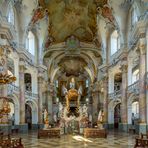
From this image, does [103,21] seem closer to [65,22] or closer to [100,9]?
[100,9]

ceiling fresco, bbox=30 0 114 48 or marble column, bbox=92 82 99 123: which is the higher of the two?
ceiling fresco, bbox=30 0 114 48

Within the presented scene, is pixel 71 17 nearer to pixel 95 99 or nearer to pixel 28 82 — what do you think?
pixel 28 82

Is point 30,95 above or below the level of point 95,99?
above

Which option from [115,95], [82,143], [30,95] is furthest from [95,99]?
[82,143]

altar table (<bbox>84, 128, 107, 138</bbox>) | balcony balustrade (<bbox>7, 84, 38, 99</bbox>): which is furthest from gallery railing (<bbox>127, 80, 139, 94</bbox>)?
balcony balustrade (<bbox>7, 84, 38, 99</bbox>)

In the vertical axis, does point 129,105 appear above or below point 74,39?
below

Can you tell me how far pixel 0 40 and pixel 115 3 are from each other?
466 inches

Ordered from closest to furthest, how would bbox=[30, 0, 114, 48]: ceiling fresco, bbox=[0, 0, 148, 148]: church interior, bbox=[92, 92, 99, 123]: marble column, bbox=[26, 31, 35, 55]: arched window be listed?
bbox=[0, 0, 148, 148]: church interior, bbox=[30, 0, 114, 48]: ceiling fresco, bbox=[26, 31, 35, 55]: arched window, bbox=[92, 92, 99, 123]: marble column

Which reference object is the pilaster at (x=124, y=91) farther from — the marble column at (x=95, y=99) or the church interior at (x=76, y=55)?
the marble column at (x=95, y=99)

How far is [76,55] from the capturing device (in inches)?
1810

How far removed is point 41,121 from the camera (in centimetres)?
3819

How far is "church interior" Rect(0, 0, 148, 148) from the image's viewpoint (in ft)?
81.7

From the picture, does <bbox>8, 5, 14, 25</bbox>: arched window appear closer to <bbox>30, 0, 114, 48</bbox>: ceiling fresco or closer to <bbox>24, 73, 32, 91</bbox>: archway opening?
<bbox>30, 0, 114, 48</bbox>: ceiling fresco

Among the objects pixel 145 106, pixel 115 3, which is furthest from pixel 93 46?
pixel 145 106
